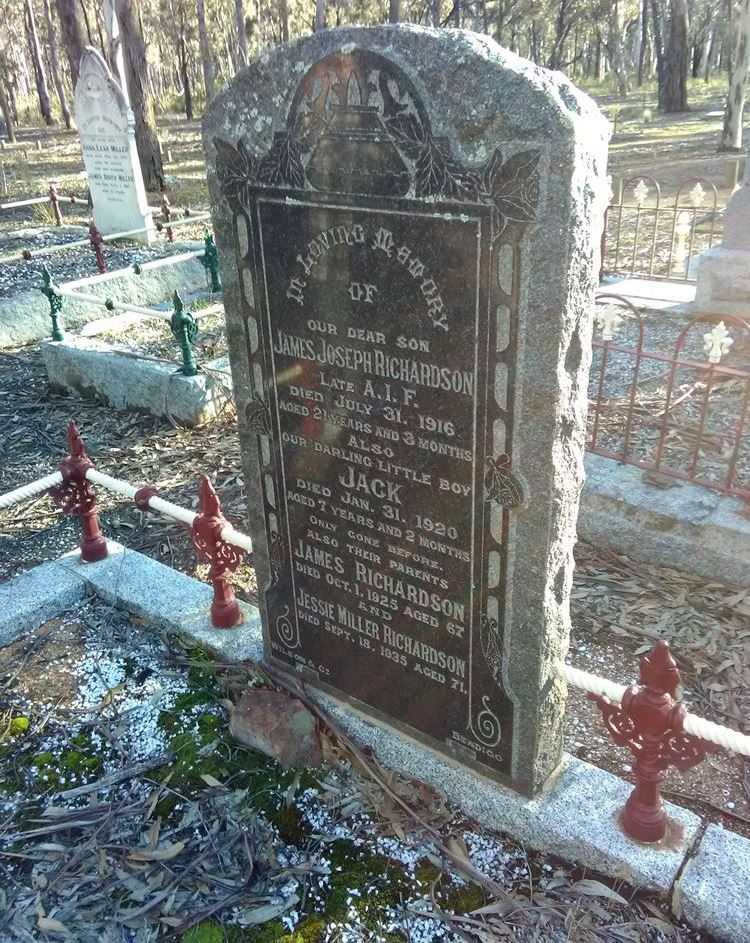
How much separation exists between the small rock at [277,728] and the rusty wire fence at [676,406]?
8.02ft

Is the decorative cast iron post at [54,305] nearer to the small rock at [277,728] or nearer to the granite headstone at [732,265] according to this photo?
the small rock at [277,728]

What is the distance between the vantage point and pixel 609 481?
15.2ft

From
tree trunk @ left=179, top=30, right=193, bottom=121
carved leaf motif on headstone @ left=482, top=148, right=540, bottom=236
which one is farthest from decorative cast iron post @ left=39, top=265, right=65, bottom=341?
tree trunk @ left=179, top=30, right=193, bottom=121

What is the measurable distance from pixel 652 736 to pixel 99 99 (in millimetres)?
12030

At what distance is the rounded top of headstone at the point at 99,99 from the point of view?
11500mm

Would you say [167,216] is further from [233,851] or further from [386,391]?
[233,851]

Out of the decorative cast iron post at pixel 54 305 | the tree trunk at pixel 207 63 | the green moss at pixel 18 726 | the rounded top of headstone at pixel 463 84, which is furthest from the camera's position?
the tree trunk at pixel 207 63

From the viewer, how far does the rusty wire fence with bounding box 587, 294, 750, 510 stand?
14.7 feet

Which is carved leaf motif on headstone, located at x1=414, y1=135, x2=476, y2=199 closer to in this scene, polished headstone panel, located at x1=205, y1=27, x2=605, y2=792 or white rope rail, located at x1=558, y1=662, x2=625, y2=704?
polished headstone panel, located at x1=205, y1=27, x2=605, y2=792

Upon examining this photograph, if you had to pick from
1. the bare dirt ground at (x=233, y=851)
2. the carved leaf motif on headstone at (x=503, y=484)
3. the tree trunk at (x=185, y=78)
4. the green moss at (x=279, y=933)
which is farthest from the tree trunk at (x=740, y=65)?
the tree trunk at (x=185, y=78)

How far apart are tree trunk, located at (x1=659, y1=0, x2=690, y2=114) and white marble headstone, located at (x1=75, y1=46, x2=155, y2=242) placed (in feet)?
71.0

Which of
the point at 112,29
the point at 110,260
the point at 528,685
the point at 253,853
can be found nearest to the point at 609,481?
the point at 528,685

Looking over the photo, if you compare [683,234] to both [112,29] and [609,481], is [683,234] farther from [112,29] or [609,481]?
[112,29]

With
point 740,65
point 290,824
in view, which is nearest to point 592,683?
point 290,824
